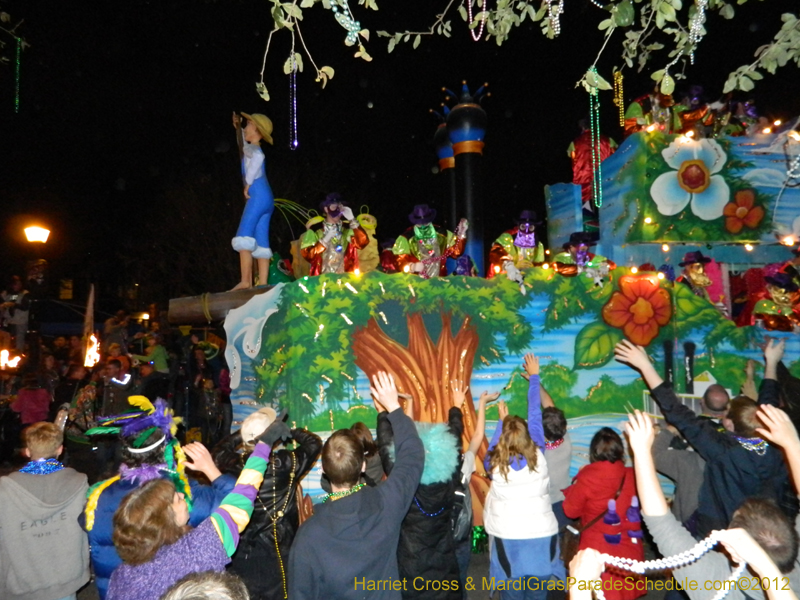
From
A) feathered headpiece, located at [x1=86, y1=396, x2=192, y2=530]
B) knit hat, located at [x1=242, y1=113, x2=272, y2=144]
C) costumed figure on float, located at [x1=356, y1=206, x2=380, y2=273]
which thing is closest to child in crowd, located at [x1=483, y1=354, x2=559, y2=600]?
feathered headpiece, located at [x1=86, y1=396, x2=192, y2=530]

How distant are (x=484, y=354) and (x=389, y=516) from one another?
402cm

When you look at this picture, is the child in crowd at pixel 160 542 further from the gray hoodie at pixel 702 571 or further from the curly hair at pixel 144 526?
the gray hoodie at pixel 702 571

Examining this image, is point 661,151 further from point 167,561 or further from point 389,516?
point 167,561

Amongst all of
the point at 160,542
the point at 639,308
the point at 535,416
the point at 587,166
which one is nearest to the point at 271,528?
the point at 160,542

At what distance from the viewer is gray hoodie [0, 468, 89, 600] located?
3395 mm

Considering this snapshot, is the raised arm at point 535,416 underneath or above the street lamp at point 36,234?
underneath

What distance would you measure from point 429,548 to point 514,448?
0.83 m

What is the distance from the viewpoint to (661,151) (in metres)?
8.45

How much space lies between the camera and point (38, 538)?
11.2 feet

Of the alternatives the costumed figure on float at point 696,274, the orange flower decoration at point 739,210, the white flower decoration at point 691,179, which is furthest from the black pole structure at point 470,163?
the orange flower decoration at point 739,210

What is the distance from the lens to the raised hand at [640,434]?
2.34 meters

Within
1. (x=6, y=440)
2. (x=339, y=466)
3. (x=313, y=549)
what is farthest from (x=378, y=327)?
(x=6, y=440)

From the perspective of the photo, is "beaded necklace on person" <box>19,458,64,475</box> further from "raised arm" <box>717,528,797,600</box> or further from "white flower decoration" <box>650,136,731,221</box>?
"white flower decoration" <box>650,136,731,221</box>

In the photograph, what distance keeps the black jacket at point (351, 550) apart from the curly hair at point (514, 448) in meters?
1.33
